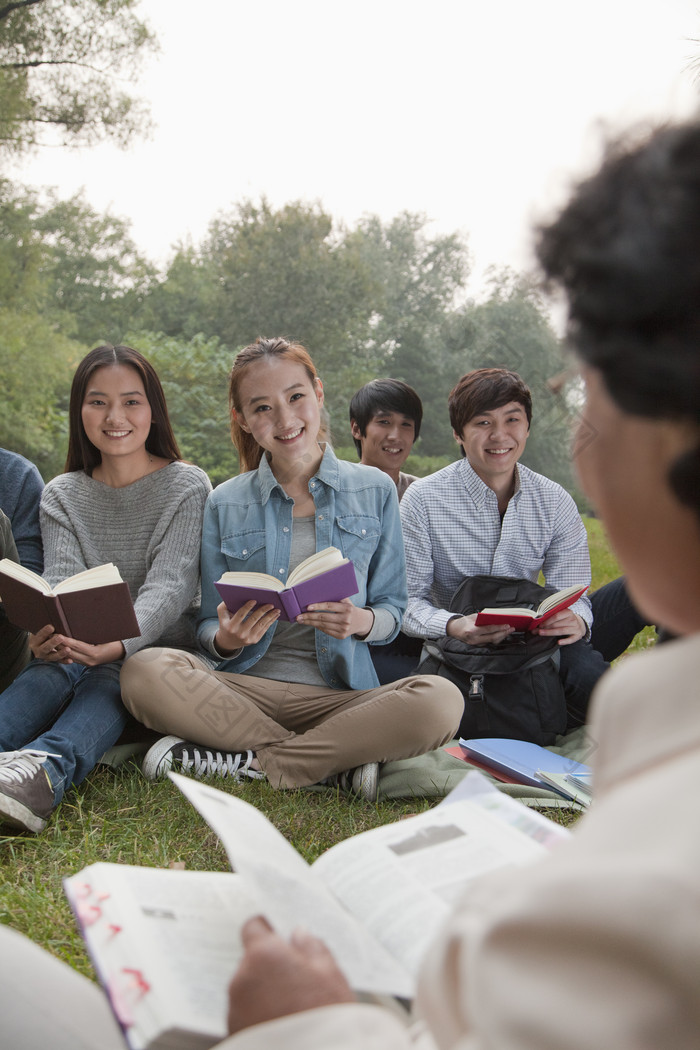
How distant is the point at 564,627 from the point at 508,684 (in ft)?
0.97

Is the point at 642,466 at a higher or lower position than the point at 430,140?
lower

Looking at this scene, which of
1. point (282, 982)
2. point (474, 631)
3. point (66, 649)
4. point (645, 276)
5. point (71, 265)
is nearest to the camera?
point (645, 276)

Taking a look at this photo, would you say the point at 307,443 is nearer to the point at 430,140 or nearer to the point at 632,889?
the point at 632,889

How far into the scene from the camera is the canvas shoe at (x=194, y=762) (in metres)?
2.80

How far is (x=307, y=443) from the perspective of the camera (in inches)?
120

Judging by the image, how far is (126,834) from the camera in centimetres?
240

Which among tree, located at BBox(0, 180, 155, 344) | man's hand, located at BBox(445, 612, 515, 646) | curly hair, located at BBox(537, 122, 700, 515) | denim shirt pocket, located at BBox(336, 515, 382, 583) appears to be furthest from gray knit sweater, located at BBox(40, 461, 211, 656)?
tree, located at BBox(0, 180, 155, 344)

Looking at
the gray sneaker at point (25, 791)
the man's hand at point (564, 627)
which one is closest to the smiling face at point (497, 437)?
the man's hand at point (564, 627)

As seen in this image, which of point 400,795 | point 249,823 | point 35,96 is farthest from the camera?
point 35,96

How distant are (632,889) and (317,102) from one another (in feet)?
42.3

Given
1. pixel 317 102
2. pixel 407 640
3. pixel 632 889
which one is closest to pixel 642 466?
pixel 632 889

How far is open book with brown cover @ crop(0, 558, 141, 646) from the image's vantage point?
101 inches

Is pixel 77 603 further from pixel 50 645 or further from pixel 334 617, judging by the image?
pixel 334 617

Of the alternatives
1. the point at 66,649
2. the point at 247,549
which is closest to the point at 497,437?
the point at 247,549
